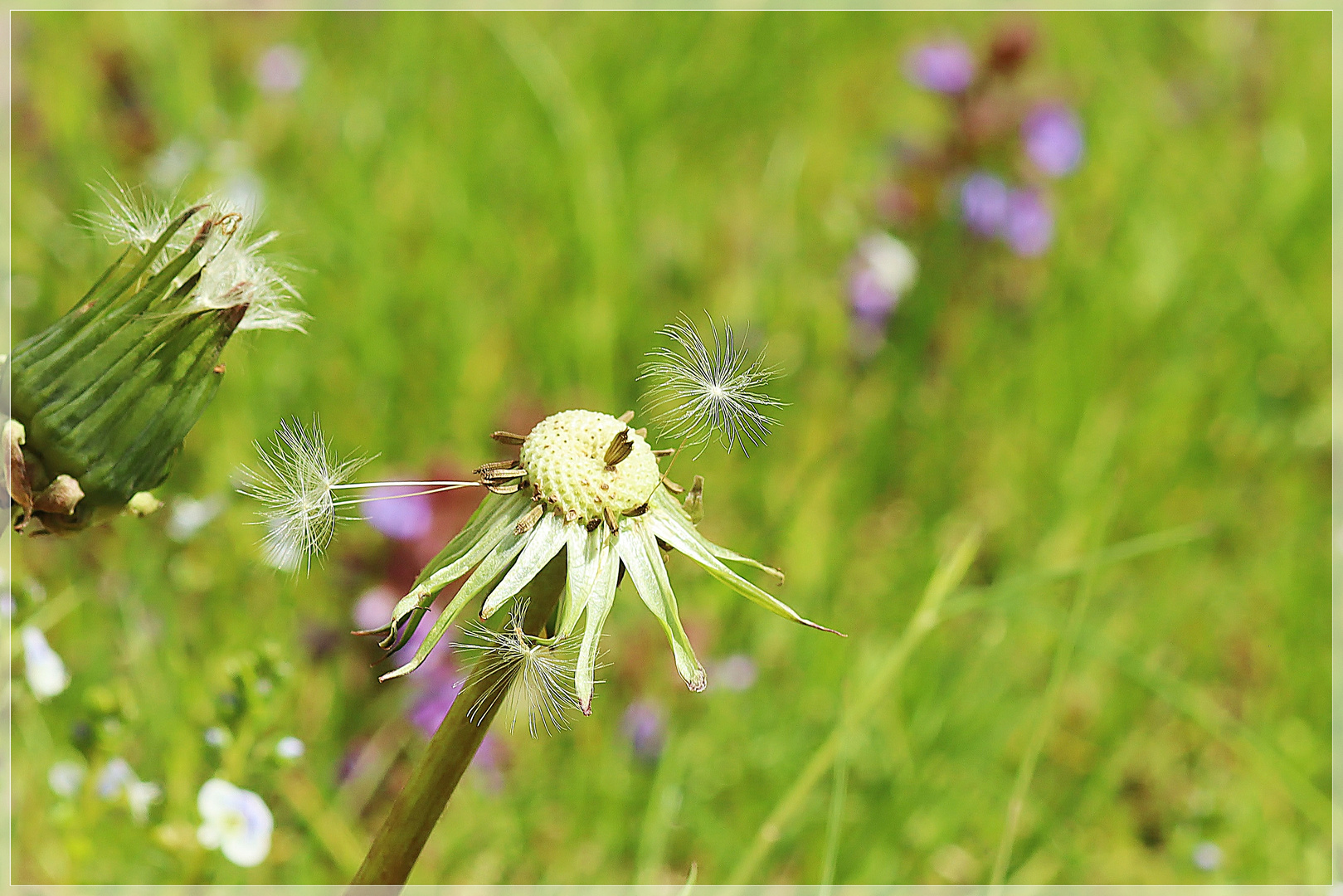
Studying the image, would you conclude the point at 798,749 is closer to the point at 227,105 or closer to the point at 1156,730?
the point at 1156,730

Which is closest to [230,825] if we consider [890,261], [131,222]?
[131,222]

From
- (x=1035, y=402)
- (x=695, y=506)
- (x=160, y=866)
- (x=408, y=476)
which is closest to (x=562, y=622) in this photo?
(x=695, y=506)

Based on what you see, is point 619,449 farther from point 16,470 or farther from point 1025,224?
point 1025,224

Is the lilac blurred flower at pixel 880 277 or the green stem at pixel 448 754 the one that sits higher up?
the lilac blurred flower at pixel 880 277

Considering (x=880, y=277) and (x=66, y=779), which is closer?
(x=66, y=779)

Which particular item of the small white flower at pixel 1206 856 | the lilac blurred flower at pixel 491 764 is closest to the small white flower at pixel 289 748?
the lilac blurred flower at pixel 491 764

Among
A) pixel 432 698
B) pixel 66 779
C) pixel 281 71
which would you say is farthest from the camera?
pixel 281 71

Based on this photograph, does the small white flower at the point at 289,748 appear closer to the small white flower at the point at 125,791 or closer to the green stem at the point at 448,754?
the small white flower at the point at 125,791
